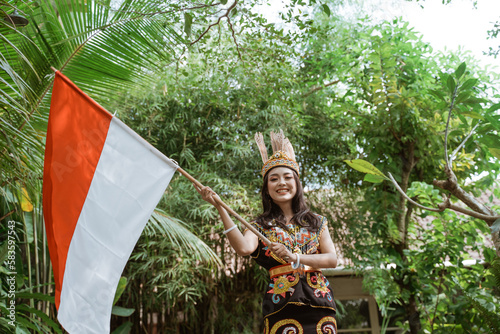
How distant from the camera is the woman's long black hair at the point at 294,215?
2.01 m

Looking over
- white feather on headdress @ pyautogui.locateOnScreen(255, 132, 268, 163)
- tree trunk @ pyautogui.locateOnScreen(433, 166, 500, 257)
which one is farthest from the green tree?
white feather on headdress @ pyautogui.locateOnScreen(255, 132, 268, 163)

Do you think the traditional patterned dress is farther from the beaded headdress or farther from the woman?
the beaded headdress

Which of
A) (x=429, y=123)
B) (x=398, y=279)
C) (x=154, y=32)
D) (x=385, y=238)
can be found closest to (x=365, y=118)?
(x=429, y=123)

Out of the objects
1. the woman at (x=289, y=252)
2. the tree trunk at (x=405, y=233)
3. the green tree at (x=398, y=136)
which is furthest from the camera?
the tree trunk at (x=405, y=233)

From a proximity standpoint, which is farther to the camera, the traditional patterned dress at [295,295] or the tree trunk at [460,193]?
the tree trunk at [460,193]

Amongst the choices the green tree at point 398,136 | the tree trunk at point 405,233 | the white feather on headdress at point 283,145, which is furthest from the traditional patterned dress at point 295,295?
the tree trunk at point 405,233

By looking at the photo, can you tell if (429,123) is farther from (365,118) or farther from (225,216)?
(225,216)

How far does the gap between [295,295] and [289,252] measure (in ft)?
0.59

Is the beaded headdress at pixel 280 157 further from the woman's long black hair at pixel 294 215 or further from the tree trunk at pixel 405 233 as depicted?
the tree trunk at pixel 405 233

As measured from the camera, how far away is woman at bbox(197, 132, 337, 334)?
179 centimetres

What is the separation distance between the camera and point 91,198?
1.55 meters

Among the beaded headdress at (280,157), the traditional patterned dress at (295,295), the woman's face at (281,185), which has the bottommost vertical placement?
the traditional patterned dress at (295,295)

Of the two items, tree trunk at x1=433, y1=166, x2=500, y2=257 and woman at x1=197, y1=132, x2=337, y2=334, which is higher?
tree trunk at x1=433, y1=166, x2=500, y2=257

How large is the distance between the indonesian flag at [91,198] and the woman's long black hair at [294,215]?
1.84 feet
